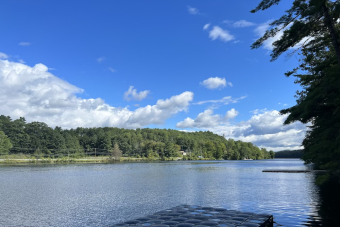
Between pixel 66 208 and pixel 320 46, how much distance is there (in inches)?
719

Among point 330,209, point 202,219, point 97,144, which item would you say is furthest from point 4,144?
point 330,209

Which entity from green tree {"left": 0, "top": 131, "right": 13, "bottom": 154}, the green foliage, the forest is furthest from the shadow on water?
the forest

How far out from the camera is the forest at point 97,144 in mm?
122438

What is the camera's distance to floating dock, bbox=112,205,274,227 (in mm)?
10273

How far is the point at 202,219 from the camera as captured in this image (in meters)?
11.2

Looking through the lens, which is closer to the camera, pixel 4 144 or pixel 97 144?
pixel 4 144

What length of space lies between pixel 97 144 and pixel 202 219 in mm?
152318

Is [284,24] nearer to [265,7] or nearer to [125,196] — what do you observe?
[265,7]

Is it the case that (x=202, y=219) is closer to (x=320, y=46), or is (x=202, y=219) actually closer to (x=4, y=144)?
(x=320, y=46)

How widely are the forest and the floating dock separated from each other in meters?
120

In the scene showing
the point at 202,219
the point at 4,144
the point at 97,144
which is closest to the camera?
the point at 202,219

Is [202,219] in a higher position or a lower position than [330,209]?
higher

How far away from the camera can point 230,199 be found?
1938cm

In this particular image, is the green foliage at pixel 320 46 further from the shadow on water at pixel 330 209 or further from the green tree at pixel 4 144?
the green tree at pixel 4 144
